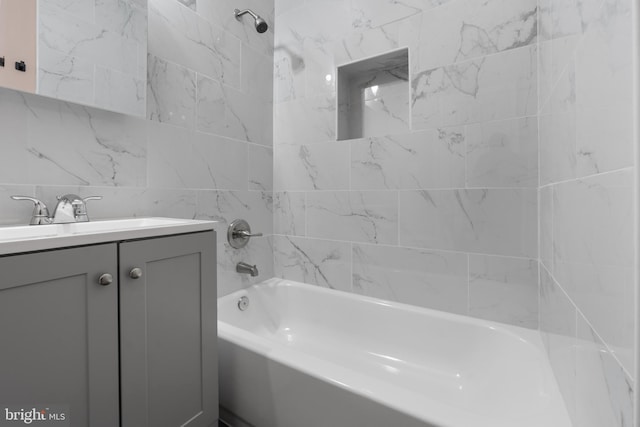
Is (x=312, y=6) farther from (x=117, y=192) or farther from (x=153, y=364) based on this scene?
(x=153, y=364)

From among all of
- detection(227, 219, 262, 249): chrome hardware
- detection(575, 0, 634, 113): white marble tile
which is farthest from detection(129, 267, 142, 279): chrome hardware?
detection(575, 0, 634, 113): white marble tile

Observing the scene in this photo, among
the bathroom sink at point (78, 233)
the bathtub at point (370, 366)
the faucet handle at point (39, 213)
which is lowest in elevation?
the bathtub at point (370, 366)

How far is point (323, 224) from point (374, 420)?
1.17 meters

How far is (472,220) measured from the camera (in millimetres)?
1483

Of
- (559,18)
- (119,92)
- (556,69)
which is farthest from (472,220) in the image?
(119,92)

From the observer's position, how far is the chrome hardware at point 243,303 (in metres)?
1.81

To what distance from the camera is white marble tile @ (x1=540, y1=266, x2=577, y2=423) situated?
80 cm

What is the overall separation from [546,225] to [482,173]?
38 cm

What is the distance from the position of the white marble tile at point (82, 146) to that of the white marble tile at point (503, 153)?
1541 millimetres

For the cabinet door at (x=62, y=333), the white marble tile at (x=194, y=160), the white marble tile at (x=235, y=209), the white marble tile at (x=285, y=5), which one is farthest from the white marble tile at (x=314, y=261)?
the white marble tile at (x=285, y=5)

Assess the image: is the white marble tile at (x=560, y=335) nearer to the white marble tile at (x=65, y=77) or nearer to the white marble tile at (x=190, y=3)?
the white marble tile at (x=65, y=77)

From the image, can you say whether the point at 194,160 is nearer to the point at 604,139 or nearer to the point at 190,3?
the point at 190,3

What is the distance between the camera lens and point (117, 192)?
133cm

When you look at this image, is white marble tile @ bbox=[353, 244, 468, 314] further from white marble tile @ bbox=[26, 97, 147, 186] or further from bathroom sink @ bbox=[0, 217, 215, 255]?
white marble tile @ bbox=[26, 97, 147, 186]
